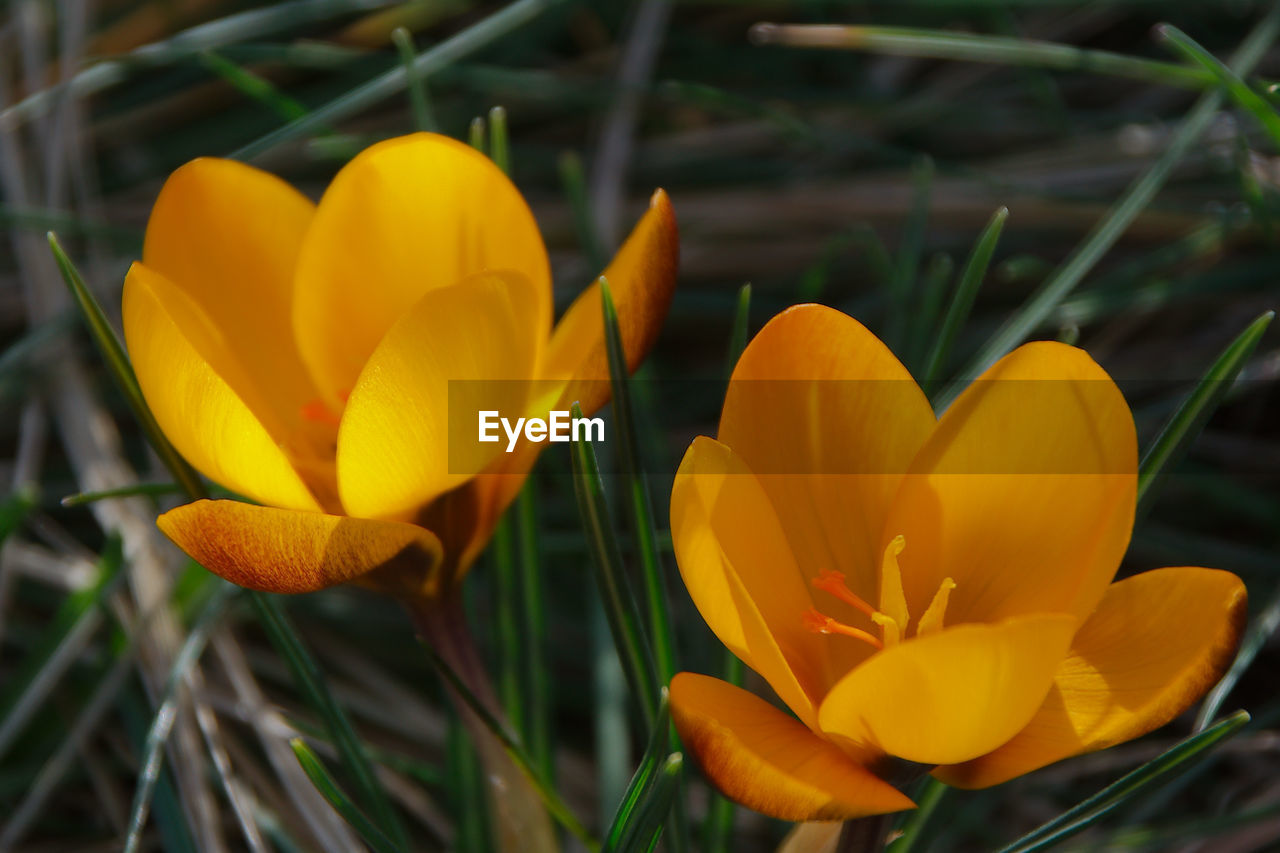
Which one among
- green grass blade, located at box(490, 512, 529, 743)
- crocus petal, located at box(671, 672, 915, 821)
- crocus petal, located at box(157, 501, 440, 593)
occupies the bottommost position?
green grass blade, located at box(490, 512, 529, 743)

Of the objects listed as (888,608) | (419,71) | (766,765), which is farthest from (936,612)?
(419,71)

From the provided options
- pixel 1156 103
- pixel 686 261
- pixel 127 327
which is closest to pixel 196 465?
pixel 127 327

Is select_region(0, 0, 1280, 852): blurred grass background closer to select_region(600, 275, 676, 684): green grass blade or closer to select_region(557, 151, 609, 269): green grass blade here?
select_region(557, 151, 609, 269): green grass blade

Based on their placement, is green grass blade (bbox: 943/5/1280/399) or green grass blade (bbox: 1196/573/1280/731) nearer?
green grass blade (bbox: 1196/573/1280/731)

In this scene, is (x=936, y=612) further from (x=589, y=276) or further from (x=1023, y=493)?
(x=589, y=276)

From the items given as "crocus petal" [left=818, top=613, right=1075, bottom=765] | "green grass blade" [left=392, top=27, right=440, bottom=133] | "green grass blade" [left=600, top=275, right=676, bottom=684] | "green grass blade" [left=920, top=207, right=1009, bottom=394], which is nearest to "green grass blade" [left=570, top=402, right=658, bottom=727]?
"green grass blade" [left=600, top=275, right=676, bottom=684]

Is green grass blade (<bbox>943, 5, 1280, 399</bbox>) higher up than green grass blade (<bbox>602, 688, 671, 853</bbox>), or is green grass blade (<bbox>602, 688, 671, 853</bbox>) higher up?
green grass blade (<bbox>943, 5, 1280, 399</bbox>)

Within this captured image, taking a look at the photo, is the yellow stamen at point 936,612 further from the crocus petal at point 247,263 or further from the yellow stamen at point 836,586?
the crocus petal at point 247,263
